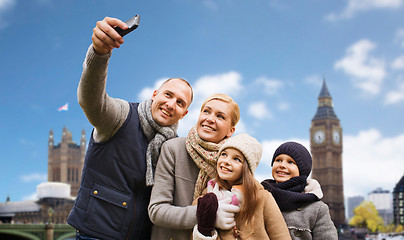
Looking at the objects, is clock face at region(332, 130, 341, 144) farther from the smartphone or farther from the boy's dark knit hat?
the smartphone

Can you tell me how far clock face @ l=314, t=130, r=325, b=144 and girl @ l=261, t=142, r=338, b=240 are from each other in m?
50.9

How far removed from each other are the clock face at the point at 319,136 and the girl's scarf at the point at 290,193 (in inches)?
2005

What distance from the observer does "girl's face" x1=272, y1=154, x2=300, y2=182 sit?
8.25ft

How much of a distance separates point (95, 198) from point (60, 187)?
165 feet

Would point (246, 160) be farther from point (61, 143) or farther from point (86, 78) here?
point (61, 143)

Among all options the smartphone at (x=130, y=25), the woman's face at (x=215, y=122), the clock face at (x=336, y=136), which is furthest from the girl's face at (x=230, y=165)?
the clock face at (x=336, y=136)

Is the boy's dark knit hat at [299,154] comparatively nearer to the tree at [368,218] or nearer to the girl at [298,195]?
the girl at [298,195]

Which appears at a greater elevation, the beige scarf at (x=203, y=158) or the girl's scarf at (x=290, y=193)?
the beige scarf at (x=203, y=158)

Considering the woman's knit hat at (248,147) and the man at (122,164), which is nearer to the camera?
the woman's knit hat at (248,147)

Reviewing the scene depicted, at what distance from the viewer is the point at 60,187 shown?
50156mm

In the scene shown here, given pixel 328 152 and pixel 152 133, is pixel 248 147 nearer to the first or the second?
pixel 152 133

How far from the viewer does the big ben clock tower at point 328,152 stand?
50.7 m

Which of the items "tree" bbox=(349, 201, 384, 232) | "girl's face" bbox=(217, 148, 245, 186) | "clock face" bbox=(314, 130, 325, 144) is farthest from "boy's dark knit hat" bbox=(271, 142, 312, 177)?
"clock face" bbox=(314, 130, 325, 144)

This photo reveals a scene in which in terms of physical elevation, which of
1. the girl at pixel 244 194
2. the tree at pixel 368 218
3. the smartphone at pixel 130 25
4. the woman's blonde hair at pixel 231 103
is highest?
the tree at pixel 368 218
